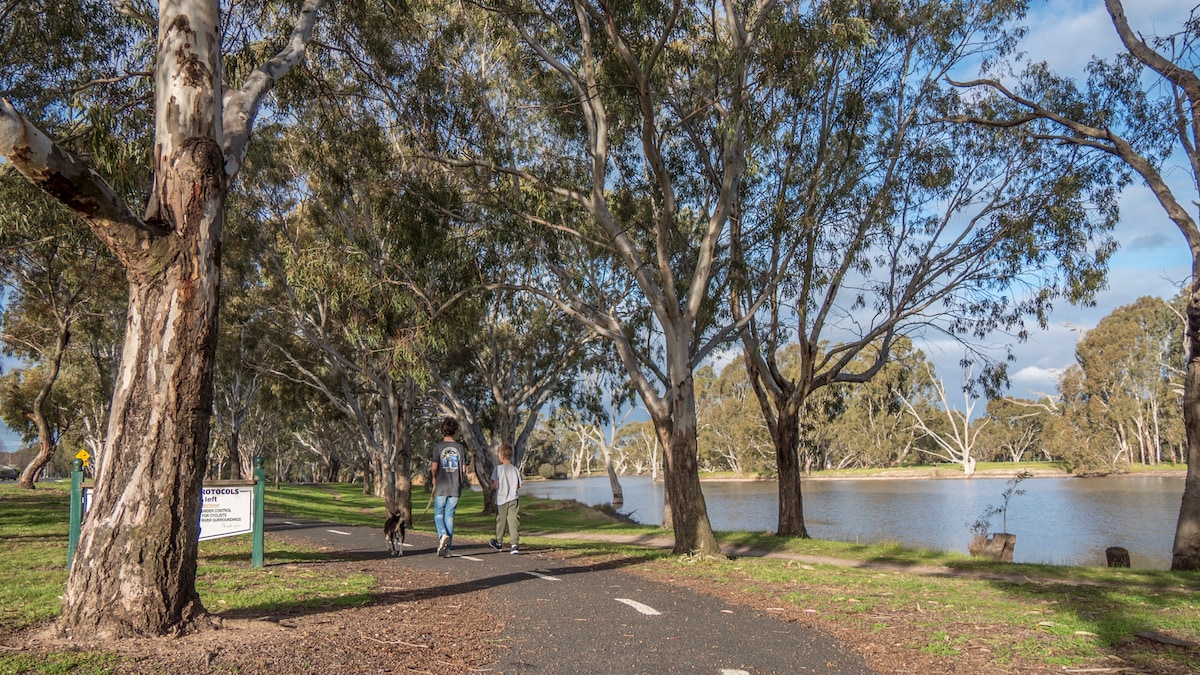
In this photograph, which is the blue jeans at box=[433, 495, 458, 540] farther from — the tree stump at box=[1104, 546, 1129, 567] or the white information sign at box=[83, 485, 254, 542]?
the tree stump at box=[1104, 546, 1129, 567]

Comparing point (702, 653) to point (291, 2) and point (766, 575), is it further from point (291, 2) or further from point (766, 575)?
point (291, 2)

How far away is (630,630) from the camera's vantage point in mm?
5344

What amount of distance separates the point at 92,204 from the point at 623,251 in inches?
276

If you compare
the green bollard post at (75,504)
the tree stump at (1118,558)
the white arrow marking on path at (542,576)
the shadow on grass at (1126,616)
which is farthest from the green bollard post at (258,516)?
the tree stump at (1118,558)

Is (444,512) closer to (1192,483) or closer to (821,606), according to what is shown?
(821,606)

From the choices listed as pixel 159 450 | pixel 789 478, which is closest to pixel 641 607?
pixel 159 450

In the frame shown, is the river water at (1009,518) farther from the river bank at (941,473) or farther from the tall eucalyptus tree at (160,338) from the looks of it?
the tall eucalyptus tree at (160,338)

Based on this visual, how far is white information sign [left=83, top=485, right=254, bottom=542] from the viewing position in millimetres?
7852

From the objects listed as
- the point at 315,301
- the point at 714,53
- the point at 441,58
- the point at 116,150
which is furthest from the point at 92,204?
the point at 315,301

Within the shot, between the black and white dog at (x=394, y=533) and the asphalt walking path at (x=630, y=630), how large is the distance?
3.13ft

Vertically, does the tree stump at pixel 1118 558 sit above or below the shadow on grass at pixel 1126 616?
below

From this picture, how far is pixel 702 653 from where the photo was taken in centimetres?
478

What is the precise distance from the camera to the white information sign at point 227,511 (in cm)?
785

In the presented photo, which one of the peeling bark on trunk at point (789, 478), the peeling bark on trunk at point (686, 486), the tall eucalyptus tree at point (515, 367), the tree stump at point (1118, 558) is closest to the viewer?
the peeling bark on trunk at point (686, 486)
